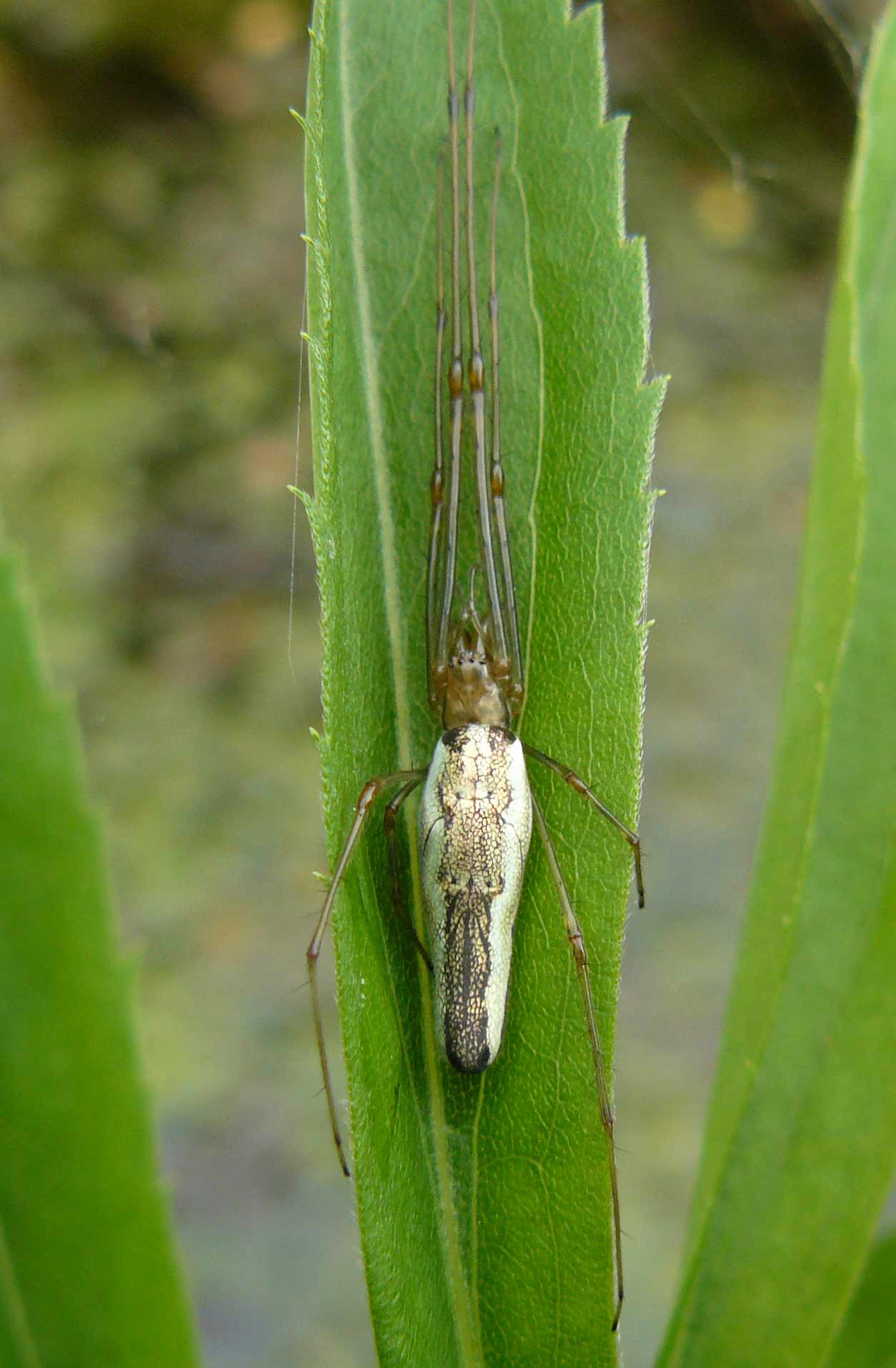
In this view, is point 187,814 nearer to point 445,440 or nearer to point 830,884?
point 445,440

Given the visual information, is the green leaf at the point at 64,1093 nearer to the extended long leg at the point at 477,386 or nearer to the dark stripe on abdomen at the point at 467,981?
the dark stripe on abdomen at the point at 467,981

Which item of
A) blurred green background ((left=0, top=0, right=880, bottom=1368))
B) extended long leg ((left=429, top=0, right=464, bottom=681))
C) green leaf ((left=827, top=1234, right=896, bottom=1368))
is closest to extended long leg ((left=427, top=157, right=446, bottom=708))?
extended long leg ((left=429, top=0, right=464, bottom=681))

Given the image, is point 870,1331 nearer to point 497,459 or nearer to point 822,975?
point 822,975

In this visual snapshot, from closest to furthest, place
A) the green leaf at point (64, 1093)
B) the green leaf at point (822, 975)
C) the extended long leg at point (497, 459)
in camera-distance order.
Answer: the green leaf at point (64, 1093) < the green leaf at point (822, 975) < the extended long leg at point (497, 459)

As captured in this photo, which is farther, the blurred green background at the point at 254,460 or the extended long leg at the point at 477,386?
the blurred green background at the point at 254,460

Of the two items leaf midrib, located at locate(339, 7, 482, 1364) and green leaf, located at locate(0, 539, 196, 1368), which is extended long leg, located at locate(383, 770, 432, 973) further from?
green leaf, located at locate(0, 539, 196, 1368)

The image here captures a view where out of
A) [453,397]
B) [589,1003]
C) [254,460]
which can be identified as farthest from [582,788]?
[254,460]

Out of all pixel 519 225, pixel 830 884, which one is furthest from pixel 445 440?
pixel 830 884

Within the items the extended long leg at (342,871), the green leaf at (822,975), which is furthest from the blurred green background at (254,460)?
the green leaf at (822,975)
